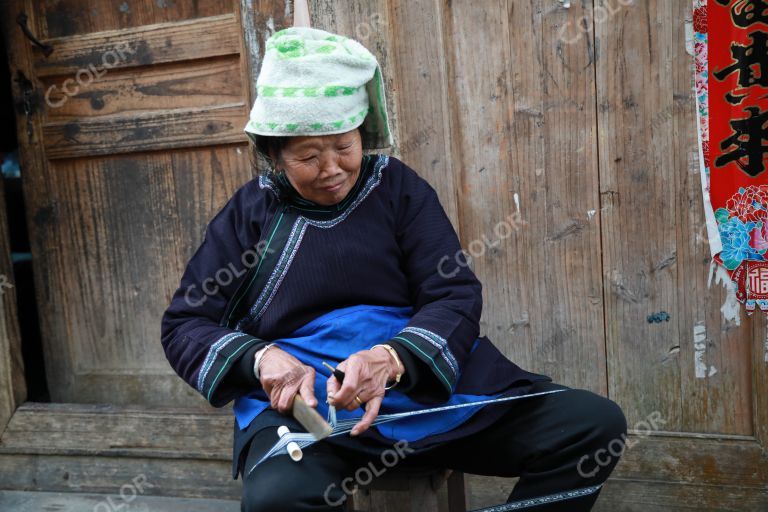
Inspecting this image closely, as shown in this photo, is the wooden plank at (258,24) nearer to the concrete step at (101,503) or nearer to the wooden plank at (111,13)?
the wooden plank at (111,13)

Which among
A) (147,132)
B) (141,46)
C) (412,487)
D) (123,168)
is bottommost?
(412,487)

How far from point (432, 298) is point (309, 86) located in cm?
62

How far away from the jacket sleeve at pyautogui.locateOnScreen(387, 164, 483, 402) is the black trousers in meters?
0.18

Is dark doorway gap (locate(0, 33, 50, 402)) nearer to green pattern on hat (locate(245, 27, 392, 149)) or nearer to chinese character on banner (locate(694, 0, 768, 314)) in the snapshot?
green pattern on hat (locate(245, 27, 392, 149))

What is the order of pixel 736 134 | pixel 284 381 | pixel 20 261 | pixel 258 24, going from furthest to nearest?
1. pixel 20 261
2. pixel 258 24
3. pixel 736 134
4. pixel 284 381

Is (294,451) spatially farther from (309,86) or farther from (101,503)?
(101,503)

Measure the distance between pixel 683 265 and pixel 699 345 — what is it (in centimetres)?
28

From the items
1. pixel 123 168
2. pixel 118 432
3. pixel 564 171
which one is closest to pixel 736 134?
pixel 564 171

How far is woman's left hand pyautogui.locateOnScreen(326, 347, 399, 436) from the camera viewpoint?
172 cm

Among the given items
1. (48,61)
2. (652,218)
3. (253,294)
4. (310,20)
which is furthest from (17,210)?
(652,218)

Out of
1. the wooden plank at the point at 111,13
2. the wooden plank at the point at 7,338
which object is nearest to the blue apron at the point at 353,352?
the wooden plank at the point at 111,13

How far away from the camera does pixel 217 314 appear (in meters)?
2.02

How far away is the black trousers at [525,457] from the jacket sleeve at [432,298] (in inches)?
7.0

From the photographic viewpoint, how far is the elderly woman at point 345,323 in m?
1.83
